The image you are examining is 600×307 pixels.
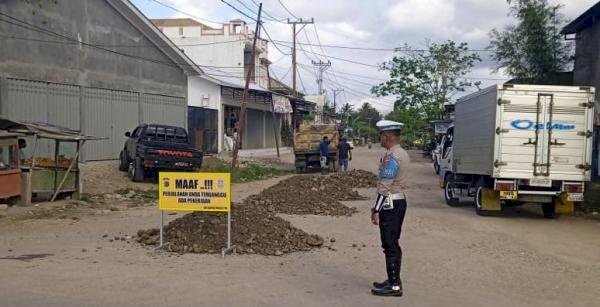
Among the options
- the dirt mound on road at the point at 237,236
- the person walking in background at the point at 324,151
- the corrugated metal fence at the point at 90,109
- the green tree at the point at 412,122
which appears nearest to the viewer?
the dirt mound on road at the point at 237,236

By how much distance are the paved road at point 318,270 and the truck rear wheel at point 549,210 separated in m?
1.57

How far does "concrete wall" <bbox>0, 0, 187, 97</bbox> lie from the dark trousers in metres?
14.8

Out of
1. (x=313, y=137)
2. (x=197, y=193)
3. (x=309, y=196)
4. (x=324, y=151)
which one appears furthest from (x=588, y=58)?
(x=197, y=193)

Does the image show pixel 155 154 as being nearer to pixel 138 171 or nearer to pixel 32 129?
pixel 138 171

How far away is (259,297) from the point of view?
6.86 metres

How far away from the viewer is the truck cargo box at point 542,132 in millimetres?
13930

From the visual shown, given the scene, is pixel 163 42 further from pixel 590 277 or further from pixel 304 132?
pixel 590 277

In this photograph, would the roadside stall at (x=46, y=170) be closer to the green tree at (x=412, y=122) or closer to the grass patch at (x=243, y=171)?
the grass patch at (x=243, y=171)

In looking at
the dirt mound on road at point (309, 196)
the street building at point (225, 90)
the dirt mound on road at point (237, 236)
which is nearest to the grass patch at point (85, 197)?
the dirt mound on road at point (309, 196)

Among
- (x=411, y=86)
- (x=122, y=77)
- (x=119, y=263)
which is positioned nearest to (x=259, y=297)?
(x=119, y=263)

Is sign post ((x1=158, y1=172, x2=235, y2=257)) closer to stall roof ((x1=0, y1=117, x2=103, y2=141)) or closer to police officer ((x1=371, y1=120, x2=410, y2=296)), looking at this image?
police officer ((x1=371, y1=120, x2=410, y2=296))

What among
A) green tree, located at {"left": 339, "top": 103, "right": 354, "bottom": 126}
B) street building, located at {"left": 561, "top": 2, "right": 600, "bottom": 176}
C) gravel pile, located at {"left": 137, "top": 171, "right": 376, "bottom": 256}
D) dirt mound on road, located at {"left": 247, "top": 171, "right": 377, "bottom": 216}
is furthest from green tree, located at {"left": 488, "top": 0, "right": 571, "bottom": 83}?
green tree, located at {"left": 339, "top": 103, "right": 354, "bottom": 126}

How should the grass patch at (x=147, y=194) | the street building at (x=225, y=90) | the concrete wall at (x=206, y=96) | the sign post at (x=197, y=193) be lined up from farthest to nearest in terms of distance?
the street building at (x=225, y=90) → the concrete wall at (x=206, y=96) → the grass patch at (x=147, y=194) → the sign post at (x=197, y=193)

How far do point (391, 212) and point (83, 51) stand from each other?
2099cm
